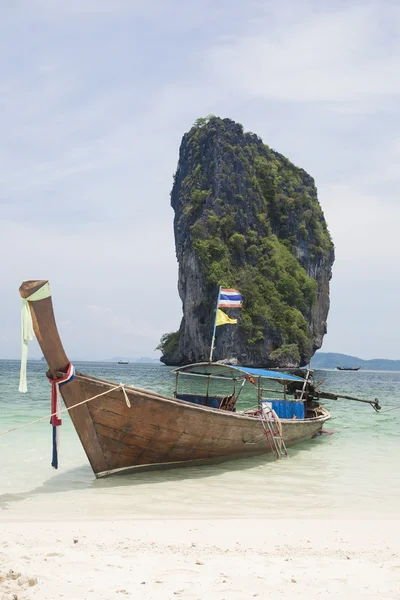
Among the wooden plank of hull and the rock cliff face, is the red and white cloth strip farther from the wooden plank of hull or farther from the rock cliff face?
the rock cliff face

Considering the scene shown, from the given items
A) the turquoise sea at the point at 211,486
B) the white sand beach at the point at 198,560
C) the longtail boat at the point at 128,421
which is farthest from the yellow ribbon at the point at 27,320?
the white sand beach at the point at 198,560

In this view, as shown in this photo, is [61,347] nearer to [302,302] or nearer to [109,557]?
[109,557]

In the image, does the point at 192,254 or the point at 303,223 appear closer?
the point at 192,254

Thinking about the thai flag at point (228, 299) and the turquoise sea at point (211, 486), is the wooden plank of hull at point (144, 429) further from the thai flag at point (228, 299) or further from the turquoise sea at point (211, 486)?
the thai flag at point (228, 299)

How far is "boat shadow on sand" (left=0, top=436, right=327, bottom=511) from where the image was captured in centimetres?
759

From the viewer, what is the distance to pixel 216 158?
70625mm

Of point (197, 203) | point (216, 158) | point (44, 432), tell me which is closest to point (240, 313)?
point (197, 203)

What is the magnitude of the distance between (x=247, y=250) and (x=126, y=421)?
6096cm

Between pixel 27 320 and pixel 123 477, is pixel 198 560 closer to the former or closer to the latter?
pixel 27 320

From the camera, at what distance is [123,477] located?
27.4ft

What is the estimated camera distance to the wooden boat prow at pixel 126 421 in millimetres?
7297

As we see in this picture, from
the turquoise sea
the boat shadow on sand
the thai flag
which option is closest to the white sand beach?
the turquoise sea

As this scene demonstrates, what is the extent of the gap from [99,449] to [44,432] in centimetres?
602

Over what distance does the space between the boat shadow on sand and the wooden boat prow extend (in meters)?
0.13
